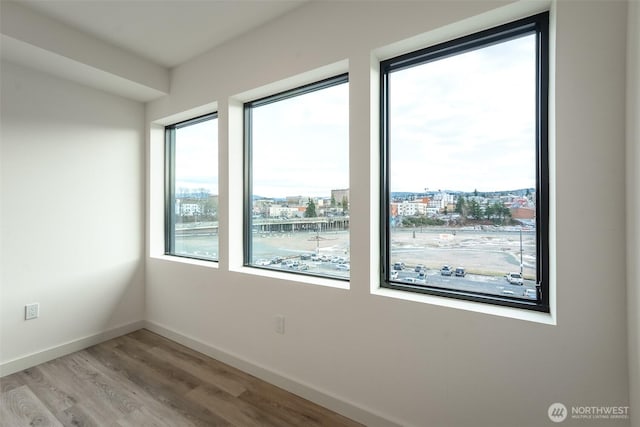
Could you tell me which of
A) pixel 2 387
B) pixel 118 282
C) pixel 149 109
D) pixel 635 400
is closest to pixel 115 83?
pixel 149 109

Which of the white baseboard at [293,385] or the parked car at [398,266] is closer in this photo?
the white baseboard at [293,385]

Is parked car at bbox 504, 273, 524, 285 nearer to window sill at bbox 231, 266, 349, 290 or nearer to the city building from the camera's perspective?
the city building

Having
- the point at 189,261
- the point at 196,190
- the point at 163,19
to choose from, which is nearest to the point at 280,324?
the point at 189,261

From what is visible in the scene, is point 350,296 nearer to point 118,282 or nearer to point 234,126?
point 234,126

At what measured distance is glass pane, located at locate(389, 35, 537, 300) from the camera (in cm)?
149

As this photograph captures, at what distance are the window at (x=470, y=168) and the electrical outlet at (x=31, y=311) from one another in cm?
295

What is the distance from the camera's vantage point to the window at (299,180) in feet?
6.94

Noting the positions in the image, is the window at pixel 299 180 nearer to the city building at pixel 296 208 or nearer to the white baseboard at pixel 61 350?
the city building at pixel 296 208

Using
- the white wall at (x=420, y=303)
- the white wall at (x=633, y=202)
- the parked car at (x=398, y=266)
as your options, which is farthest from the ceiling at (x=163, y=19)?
the parked car at (x=398, y=266)

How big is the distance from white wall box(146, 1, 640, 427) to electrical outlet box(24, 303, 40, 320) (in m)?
1.27

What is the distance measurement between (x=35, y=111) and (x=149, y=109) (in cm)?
97

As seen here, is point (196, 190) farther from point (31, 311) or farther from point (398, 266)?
point (398, 266)

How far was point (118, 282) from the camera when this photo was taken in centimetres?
300

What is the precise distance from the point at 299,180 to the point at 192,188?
145 centimetres
